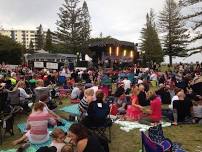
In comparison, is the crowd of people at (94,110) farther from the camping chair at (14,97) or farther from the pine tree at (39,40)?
the pine tree at (39,40)

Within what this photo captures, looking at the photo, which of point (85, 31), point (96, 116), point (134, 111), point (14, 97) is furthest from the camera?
point (85, 31)

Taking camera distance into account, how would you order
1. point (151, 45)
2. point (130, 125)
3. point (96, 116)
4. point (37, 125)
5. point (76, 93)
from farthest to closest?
1. point (151, 45)
2. point (76, 93)
3. point (130, 125)
4. point (96, 116)
5. point (37, 125)

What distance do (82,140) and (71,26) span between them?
59.1m

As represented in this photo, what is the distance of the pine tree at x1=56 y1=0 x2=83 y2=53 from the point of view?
63125 millimetres

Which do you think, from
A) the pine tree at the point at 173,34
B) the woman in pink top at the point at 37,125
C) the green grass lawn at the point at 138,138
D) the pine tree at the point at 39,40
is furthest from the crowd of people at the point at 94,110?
the pine tree at the point at 39,40

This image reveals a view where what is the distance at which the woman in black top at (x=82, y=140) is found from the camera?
5.81 m

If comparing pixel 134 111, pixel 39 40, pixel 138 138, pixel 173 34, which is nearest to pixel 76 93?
pixel 134 111

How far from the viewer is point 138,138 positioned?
399 inches

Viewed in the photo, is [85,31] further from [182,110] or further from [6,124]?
[6,124]

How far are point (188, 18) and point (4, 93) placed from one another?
95.0 ft

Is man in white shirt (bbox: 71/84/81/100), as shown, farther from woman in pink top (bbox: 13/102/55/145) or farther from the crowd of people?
woman in pink top (bbox: 13/102/55/145)

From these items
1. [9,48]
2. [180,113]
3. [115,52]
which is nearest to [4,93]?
[180,113]

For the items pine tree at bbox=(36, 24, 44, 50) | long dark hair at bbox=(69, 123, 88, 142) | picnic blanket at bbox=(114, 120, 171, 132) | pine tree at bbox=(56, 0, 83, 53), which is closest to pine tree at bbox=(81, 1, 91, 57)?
pine tree at bbox=(56, 0, 83, 53)

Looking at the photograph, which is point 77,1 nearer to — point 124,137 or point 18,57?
point 18,57
